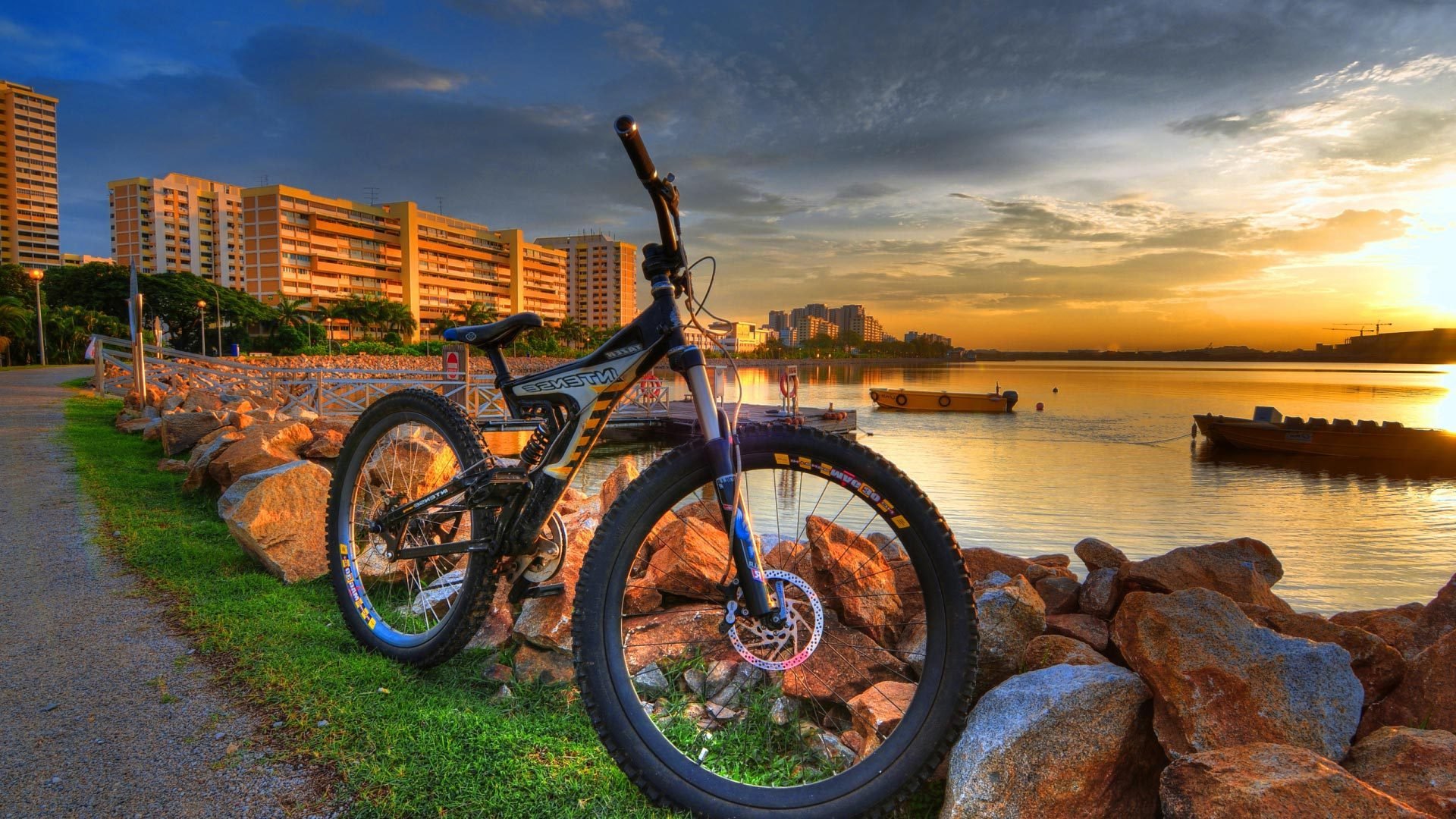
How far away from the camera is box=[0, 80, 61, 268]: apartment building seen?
381 feet

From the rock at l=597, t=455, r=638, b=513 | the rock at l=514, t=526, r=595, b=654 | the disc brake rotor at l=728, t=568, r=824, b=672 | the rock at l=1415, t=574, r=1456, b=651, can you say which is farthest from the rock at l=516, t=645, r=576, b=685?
the rock at l=1415, t=574, r=1456, b=651

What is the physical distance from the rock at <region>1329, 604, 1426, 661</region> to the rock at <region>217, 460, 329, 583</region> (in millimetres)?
5575

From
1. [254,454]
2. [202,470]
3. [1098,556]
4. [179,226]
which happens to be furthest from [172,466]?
[179,226]

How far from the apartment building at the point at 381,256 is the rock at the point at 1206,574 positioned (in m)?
117

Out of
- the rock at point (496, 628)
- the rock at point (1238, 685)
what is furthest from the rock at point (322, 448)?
the rock at point (1238, 685)

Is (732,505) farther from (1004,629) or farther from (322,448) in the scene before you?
(322,448)

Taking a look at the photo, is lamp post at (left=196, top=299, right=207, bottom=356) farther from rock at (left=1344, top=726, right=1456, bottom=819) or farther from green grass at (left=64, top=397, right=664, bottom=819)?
rock at (left=1344, top=726, right=1456, bottom=819)

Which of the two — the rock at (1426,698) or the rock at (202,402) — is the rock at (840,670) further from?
the rock at (202,402)

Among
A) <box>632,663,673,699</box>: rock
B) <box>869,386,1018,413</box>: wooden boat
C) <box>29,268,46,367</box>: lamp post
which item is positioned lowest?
<box>869,386,1018,413</box>: wooden boat

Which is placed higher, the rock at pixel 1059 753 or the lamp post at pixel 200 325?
the lamp post at pixel 200 325

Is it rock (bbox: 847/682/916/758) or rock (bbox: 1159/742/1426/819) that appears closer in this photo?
rock (bbox: 1159/742/1426/819)

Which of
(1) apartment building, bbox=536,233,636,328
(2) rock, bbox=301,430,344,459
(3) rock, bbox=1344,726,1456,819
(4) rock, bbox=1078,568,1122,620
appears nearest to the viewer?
(3) rock, bbox=1344,726,1456,819

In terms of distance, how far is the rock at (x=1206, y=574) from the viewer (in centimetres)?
412

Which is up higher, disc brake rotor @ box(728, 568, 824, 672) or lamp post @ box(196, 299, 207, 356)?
lamp post @ box(196, 299, 207, 356)
